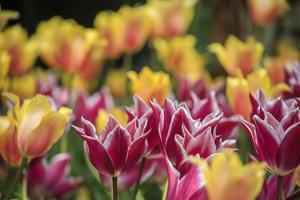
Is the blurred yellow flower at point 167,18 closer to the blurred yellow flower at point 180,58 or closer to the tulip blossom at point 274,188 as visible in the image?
the blurred yellow flower at point 180,58

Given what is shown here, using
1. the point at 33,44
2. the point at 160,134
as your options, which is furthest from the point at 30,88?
the point at 160,134

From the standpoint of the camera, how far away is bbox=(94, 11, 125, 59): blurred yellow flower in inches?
44.7

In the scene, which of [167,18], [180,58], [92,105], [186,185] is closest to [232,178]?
[186,185]

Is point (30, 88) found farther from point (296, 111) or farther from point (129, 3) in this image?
point (129, 3)

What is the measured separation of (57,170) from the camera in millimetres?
833

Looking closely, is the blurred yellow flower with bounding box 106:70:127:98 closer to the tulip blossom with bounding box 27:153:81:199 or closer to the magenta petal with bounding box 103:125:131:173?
A: the tulip blossom with bounding box 27:153:81:199

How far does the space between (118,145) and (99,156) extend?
0.02 metres

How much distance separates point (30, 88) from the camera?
99cm

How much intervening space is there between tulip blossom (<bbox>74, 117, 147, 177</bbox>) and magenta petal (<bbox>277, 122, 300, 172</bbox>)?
124 mm

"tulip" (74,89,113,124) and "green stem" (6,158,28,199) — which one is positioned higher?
"green stem" (6,158,28,199)

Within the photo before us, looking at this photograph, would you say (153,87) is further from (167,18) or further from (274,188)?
(167,18)

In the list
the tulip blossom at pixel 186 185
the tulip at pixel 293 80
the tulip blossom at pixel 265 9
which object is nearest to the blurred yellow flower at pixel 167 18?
the tulip blossom at pixel 265 9

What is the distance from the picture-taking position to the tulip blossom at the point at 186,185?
20.2 inches

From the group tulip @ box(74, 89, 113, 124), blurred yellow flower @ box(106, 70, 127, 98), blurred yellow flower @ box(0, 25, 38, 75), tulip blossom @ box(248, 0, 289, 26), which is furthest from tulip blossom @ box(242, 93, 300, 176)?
blurred yellow flower @ box(106, 70, 127, 98)
